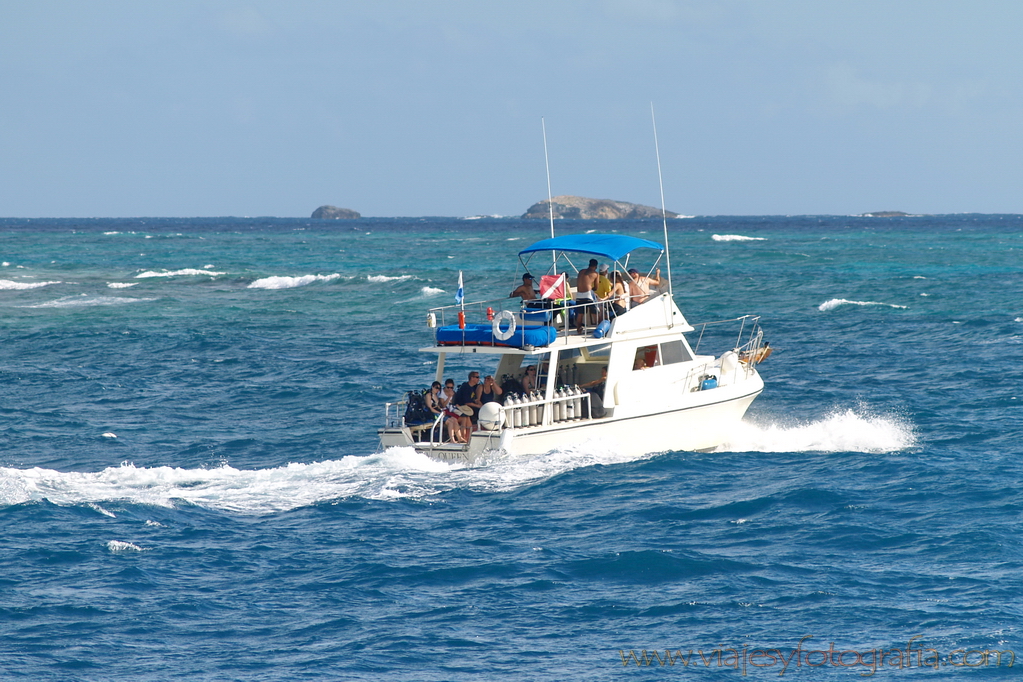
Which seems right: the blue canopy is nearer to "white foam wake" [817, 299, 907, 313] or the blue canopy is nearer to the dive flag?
the dive flag

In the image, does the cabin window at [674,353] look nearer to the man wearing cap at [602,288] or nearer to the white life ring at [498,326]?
the man wearing cap at [602,288]

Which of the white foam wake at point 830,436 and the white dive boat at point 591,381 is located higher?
the white dive boat at point 591,381

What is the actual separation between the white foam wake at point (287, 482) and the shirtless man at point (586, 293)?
2736mm

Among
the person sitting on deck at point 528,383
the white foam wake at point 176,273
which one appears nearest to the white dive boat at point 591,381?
the person sitting on deck at point 528,383

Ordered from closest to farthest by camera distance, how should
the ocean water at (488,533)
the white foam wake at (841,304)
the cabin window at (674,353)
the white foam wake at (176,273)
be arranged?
the ocean water at (488,533), the cabin window at (674,353), the white foam wake at (841,304), the white foam wake at (176,273)

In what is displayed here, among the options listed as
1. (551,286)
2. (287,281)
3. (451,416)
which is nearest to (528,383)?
(451,416)

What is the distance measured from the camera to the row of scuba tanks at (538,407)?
1841 cm

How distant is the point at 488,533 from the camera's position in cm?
1504

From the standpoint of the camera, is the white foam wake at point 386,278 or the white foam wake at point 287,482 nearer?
the white foam wake at point 287,482

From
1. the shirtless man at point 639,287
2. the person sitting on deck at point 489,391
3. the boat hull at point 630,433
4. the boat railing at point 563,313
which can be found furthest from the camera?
the shirtless man at point 639,287

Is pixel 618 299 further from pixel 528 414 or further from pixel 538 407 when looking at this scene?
pixel 528 414

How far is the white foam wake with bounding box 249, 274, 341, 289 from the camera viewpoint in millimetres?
59812

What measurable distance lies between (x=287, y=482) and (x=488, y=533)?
4058 mm

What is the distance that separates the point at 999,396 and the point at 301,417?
51.9ft
